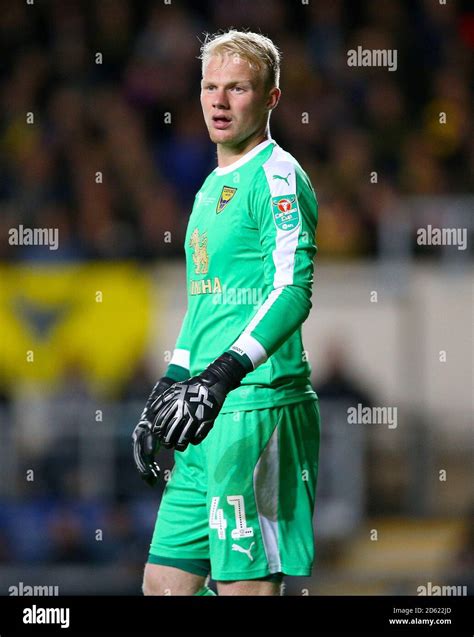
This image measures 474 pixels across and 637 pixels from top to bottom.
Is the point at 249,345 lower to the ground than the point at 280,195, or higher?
lower

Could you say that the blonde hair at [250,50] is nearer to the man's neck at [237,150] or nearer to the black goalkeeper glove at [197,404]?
the man's neck at [237,150]

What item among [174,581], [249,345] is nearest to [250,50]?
[249,345]

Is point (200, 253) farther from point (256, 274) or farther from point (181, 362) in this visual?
point (181, 362)

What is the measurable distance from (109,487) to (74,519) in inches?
10.3

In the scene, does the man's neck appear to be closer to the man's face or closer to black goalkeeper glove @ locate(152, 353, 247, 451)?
the man's face

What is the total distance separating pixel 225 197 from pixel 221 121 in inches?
8.4

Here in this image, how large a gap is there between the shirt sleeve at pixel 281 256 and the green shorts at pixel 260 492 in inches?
10.1

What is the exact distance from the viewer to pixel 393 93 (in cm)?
909

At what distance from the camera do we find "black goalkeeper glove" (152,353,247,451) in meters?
3.22

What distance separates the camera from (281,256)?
336 cm

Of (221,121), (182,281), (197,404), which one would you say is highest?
(221,121)

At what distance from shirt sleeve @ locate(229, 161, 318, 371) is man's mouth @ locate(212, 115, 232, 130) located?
173 millimetres

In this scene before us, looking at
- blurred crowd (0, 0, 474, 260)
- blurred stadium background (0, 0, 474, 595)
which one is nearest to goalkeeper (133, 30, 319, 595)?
blurred stadium background (0, 0, 474, 595)

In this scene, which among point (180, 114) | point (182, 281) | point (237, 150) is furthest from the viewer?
point (180, 114)
